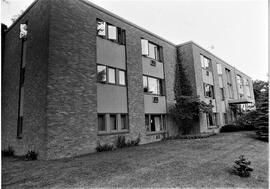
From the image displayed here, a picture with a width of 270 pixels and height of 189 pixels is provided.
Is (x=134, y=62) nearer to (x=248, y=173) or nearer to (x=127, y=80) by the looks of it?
(x=127, y=80)

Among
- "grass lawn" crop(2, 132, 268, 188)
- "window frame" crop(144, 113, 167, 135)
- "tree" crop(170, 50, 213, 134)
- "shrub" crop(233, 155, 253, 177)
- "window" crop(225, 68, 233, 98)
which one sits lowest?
"grass lawn" crop(2, 132, 268, 188)

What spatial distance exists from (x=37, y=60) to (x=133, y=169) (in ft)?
27.6

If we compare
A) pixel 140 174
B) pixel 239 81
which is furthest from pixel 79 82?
pixel 239 81

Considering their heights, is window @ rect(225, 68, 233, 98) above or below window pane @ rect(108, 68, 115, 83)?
above

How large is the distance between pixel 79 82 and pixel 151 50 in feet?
28.6

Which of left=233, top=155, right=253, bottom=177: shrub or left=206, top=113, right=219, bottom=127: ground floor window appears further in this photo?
left=206, top=113, right=219, bottom=127: ground floor window

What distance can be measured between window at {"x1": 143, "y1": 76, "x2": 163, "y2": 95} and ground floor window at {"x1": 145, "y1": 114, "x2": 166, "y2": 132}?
6.82ft

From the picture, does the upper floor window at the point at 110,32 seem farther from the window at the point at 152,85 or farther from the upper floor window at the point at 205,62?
the upper floor window at the point at 205,62

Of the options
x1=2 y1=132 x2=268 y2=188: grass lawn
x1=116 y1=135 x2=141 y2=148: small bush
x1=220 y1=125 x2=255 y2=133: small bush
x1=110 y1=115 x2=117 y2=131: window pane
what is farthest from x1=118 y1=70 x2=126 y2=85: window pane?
x1=220 y1=125 x2=255 y2=133: small bush

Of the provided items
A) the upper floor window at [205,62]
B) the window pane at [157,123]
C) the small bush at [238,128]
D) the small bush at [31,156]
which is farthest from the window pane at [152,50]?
the small bush at [238,128]

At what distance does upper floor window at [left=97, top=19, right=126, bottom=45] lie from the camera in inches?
522

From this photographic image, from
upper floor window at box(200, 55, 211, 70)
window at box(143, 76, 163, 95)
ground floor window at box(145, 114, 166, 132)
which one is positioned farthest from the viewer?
upper floor window at box(200, 55, 211, 70)

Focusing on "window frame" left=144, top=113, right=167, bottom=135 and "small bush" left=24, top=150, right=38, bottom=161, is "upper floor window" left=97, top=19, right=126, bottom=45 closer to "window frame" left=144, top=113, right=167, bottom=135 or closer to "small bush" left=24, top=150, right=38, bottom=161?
"window frame" left=144, top=113, right=167, bottom=135

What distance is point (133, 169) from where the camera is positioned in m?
6.86
